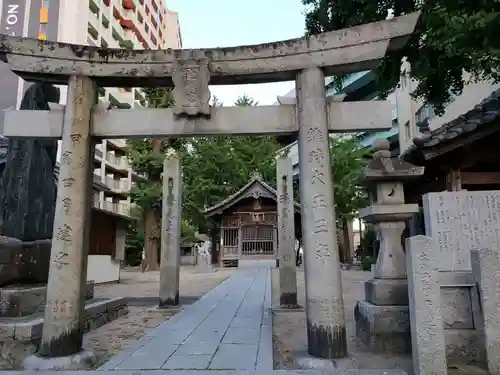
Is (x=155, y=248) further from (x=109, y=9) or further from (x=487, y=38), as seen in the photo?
(x=109, y=9)

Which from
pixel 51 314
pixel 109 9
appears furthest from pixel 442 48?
pixel 109 9

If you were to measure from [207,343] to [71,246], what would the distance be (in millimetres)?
2402

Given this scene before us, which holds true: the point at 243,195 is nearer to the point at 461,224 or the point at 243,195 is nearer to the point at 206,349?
the point at 206,349

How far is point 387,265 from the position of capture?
5.73 m

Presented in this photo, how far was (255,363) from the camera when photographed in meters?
4.72

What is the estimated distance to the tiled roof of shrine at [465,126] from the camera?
8.43 meters

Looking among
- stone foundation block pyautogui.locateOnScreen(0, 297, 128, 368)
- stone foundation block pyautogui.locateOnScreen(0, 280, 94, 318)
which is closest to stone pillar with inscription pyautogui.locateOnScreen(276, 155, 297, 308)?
stone foundation block pyautogui.locateOnScreen(0, 280, 94, 318)

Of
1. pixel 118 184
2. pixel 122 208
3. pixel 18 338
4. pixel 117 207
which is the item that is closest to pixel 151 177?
pixel 117 207

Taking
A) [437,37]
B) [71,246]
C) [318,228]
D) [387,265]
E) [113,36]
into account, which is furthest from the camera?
[113,36]

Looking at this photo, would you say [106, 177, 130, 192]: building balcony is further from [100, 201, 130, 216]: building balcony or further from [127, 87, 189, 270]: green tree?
[127, 87, 189, 270]: green tree

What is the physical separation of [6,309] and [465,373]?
6.21 meters

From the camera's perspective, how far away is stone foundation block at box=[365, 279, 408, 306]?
5.51m

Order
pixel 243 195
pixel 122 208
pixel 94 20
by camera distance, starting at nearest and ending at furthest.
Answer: pixel 243 195 < pixel 94 20 < pixel 122 208

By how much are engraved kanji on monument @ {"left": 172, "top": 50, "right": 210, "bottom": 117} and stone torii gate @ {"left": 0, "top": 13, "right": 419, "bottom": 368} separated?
1 centimetres
